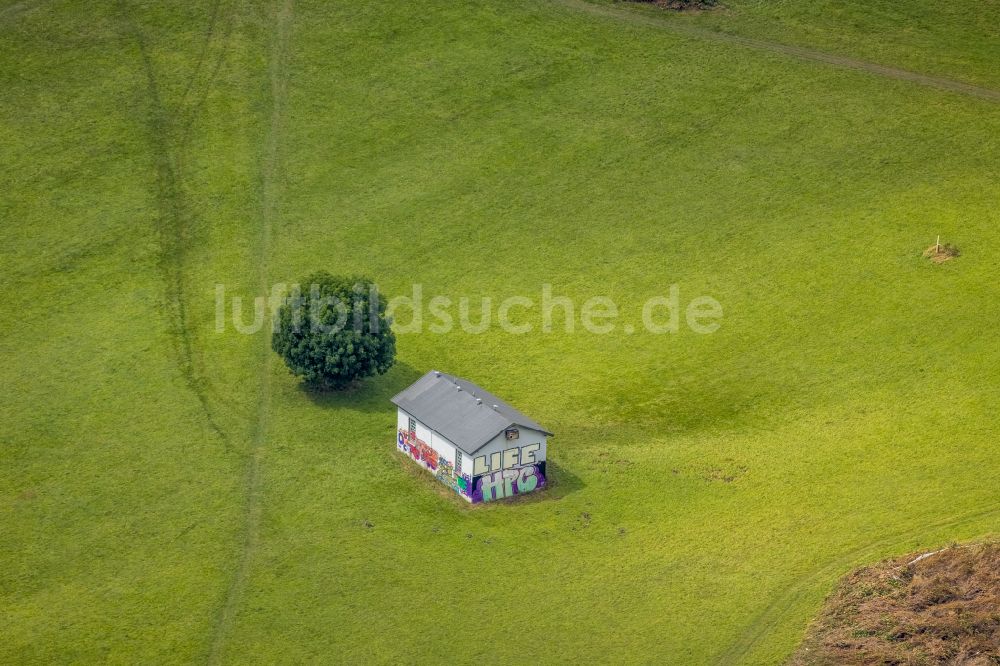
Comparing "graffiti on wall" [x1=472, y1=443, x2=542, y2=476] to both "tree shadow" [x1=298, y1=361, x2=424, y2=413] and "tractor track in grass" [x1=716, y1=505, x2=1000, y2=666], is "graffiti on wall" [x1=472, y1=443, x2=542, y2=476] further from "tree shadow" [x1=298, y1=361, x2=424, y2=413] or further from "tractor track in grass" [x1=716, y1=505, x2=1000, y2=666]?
"tractor track in grass" [x1=716, y1=505, x2=1000, y2=666]

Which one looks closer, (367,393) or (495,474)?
(495,474)

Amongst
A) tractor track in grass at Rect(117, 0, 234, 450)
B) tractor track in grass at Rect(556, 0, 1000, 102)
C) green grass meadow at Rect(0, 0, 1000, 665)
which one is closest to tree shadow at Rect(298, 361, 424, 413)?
green grass meadow at Rect(0, 0, 1000, 665)

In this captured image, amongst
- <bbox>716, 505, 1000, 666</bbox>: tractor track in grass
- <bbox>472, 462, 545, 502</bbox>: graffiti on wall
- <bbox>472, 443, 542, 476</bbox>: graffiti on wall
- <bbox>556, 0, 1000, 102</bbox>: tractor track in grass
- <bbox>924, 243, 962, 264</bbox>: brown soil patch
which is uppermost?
<bbox>556, 0, 1000, 102</bbox>: tractor track in grass

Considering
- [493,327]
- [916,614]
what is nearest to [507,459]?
[493,327]

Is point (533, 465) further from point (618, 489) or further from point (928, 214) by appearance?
point (928, 214)

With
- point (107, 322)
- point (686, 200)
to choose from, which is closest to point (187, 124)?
point (107, 322)

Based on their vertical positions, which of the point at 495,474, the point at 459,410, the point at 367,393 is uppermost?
the point at 459,410

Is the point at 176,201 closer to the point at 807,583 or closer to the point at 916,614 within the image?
the point at 807,583
